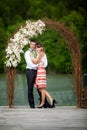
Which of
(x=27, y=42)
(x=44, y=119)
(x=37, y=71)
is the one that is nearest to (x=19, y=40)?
(x=27, y=42)

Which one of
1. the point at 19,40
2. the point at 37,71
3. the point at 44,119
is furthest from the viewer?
the point at 19,40

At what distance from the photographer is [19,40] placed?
11906mm

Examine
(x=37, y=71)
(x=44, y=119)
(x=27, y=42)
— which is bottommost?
(x=44, y=119)

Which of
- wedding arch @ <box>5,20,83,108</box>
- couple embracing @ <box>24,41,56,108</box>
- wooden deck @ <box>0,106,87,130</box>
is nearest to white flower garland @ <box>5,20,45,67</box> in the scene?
wedding arch @ <box>5,20,83,108</box>

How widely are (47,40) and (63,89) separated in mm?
7448

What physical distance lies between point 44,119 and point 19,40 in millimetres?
2945

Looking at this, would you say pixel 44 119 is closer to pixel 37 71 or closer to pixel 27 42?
pixel 37 71

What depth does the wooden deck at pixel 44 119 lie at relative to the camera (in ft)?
27.6

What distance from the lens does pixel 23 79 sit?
14.3 metres

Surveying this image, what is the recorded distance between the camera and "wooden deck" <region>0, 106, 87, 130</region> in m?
8.41

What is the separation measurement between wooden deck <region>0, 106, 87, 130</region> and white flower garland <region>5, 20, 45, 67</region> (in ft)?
4.18

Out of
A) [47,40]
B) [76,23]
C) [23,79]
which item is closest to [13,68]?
[23,79]

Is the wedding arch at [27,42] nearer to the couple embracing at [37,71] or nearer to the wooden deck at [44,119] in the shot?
the couple embracing at [37,71]

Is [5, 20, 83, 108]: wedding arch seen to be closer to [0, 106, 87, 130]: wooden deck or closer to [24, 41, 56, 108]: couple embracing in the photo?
[24, 41, 56, 108]: couple embracing
